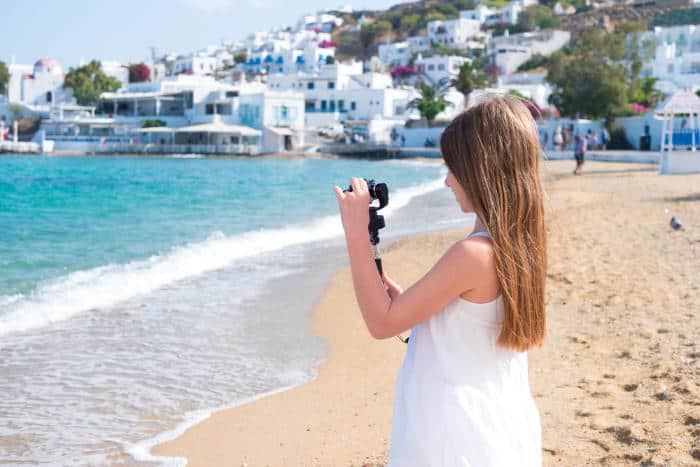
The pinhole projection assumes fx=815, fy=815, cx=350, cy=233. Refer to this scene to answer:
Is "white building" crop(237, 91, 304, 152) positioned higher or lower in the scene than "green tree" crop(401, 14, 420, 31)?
lower

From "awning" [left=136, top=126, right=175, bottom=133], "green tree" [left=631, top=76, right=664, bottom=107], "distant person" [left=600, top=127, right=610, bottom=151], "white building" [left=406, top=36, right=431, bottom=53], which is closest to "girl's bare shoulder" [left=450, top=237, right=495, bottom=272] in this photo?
"distant person" [left=600, top=127, right=610, bottom=151]

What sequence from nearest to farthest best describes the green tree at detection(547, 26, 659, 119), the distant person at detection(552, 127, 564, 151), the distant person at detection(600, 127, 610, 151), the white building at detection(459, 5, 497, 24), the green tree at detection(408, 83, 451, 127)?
the distant person at detection(600, 127, 610, 151)
the distant person at detection(552, 127, 564, 151)
the green tree at detection(547, 26, 659, 119)
the green tree at detection(408, 83, 451, 127)
the white building at detection(459, 5, 497, 24)

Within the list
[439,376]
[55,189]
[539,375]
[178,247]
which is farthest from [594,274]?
[55,189]

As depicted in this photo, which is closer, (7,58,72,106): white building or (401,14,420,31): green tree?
(7,58,72,106): white building

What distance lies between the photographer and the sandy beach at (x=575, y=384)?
13.5 feet

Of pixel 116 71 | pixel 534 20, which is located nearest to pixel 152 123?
pixel 116 71

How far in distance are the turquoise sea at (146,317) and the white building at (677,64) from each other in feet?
161

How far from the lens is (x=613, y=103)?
4438 centimetres

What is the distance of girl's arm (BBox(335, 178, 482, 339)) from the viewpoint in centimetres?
171

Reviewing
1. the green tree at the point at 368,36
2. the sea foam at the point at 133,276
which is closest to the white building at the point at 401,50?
Result: the green tree at the point at 368,36

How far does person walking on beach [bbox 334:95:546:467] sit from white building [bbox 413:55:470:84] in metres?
88.0

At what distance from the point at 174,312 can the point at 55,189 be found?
25.2 m

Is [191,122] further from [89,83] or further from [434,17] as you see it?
[434,17]

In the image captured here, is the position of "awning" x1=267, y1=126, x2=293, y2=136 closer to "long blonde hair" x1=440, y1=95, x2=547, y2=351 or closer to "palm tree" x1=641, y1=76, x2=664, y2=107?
"palm tree" x1=641, y1=76, x2=664, y2=107
